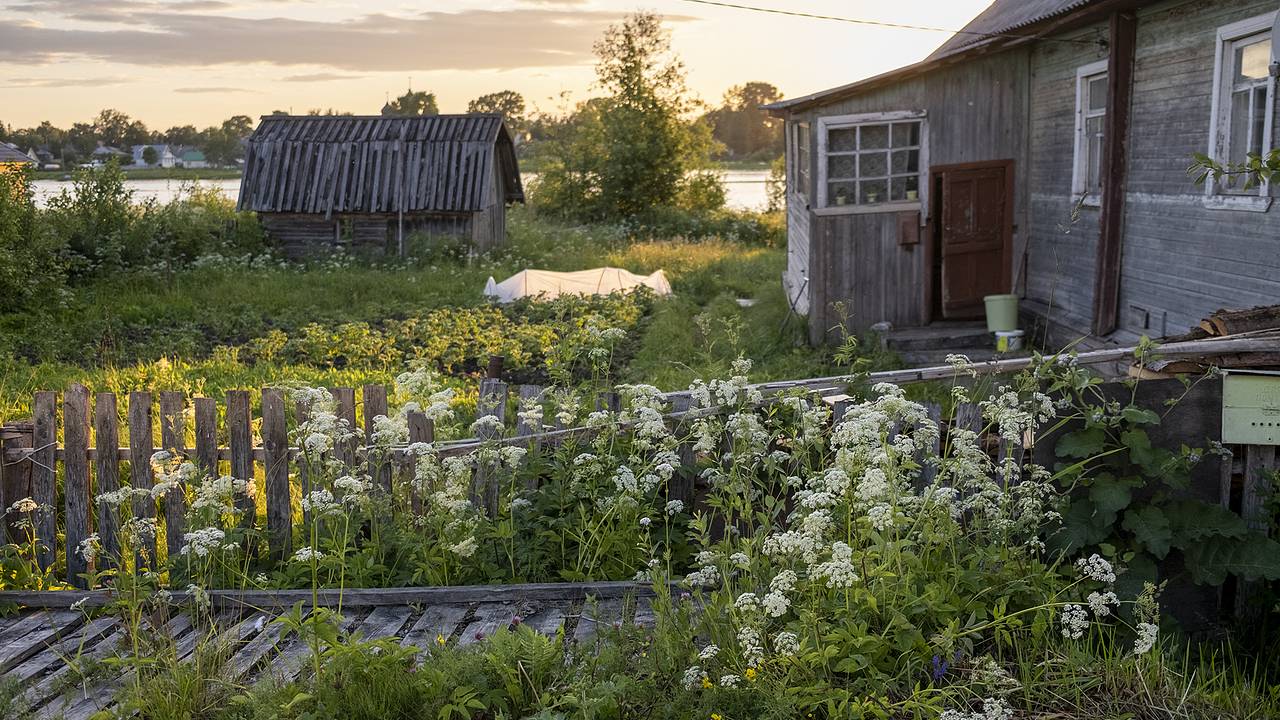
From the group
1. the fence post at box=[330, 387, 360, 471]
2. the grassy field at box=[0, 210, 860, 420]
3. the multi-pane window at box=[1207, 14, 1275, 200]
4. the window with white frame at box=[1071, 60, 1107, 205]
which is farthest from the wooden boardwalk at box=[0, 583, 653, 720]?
the window with white frame at box=[1071, 60, 1107, 205]

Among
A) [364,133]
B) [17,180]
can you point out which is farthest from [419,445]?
[364,133]

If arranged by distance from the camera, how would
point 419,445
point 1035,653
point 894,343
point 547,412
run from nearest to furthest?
point 1035,653, point 419,445, point 547,412, point 894,343

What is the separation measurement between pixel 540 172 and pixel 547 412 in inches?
1126

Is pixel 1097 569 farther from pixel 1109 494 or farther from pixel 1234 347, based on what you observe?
pixel 1234 347

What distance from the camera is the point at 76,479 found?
6.14 metres

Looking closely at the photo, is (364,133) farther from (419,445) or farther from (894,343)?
(419,445)

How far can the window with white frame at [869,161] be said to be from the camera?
1366 centimetres

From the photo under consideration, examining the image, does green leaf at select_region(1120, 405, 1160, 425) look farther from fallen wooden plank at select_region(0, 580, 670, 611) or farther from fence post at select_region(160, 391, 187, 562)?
fence post at select_region(160, 391, 187, 562)

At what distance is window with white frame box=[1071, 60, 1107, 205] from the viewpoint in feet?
38.9

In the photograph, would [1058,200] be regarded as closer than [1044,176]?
Yes

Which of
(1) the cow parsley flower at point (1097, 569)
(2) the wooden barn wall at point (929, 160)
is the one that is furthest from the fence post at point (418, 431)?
(2) the wooden barn wall at point (929, 160)

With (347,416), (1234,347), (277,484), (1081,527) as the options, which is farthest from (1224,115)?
(277,484)

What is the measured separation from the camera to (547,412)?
9094 mm

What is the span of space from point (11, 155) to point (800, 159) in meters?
16.0
